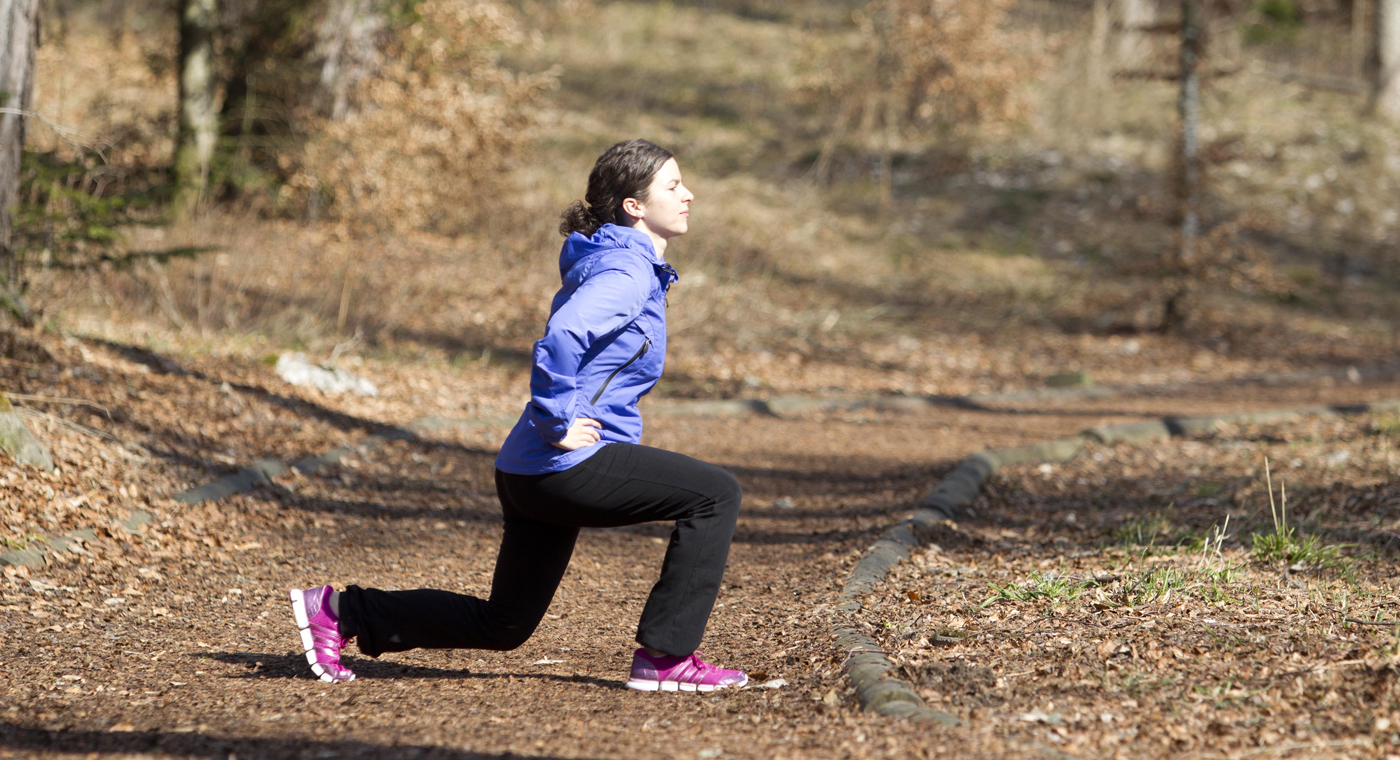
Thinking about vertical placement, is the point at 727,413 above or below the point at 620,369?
below

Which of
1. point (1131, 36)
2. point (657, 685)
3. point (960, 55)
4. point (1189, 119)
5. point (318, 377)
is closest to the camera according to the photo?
point (657, 685)

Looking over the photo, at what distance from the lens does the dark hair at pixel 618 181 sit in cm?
351

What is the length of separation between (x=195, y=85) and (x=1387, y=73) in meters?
20.7

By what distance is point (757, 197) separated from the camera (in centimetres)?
2061

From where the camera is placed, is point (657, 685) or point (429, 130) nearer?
point (657, 685)

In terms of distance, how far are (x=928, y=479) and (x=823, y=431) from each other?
2.24 meters

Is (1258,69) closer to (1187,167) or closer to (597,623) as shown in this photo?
(1187,167)

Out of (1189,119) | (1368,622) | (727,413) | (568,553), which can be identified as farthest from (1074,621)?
(1189,119)

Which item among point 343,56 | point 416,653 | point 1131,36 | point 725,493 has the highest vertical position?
point 1131,36

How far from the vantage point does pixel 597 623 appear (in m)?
4.93

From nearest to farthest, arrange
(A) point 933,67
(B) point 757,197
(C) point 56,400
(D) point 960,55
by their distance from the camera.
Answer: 1. (C) point 56,400
2. (D) point 960,55
3. (A) point 933,67
4. (B) point 757,197

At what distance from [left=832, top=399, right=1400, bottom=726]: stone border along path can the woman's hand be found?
3.55 feet

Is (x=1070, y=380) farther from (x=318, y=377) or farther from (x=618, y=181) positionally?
(x=618, y=181)

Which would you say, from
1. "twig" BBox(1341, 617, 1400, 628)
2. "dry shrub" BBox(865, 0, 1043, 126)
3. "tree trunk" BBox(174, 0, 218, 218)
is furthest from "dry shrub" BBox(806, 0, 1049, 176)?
"twig" BBox(1341, 617, 1400, 628)
